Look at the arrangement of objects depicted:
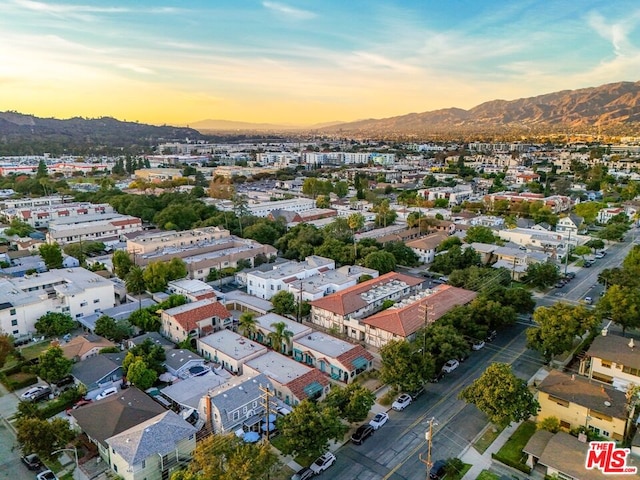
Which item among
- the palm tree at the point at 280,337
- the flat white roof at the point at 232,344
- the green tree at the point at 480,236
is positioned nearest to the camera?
the flat white roof at the point at 232,344

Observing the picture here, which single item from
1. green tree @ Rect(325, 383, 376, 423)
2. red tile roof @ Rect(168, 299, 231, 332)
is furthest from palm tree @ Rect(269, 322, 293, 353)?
green tree @ Rect(325, 383, 376, 423)

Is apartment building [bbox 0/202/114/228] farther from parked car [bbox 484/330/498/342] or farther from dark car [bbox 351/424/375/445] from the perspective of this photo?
parked car [bbox 484/330/498/342]

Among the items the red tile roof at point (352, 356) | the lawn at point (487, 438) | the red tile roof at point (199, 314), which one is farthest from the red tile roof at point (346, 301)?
the lawn at point (487, 438)

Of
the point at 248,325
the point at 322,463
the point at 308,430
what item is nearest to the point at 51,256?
the point at 248,325

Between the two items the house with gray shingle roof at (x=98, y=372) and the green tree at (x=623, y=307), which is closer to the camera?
the house with gray shingle roof at (x=98, y=372)

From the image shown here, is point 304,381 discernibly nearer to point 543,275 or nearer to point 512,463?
point 512,463

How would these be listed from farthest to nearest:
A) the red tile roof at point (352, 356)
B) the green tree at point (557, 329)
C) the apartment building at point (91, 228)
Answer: the apartment building at point (91, 228), the green tree at point (557, 329), the red tile roof at point (352, 356)

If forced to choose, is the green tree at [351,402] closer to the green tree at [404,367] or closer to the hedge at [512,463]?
the green tree at [404,367]
